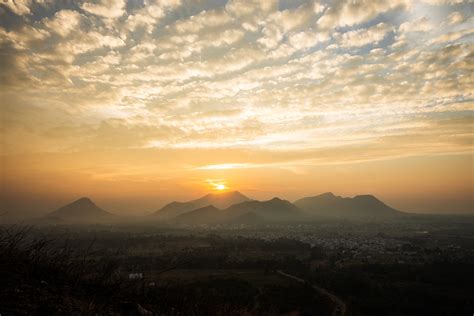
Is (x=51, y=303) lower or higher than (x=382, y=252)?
higher

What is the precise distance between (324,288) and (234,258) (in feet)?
115

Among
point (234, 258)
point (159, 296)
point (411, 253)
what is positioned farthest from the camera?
point (411, 253)

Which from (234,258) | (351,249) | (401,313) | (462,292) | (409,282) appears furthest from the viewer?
(351,249)

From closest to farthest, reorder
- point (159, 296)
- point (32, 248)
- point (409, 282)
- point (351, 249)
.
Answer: point (32, 248), point (159, 296), point (409, 282), point (351, 249)

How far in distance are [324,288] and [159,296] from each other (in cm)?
5428

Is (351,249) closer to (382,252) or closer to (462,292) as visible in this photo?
(382,252)

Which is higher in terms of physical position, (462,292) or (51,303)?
(51,303)

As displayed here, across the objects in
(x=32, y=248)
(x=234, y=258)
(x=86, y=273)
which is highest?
(x=32, y=248)

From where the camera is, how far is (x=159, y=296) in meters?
7.43

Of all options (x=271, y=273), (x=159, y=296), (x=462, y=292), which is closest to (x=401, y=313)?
(x=462, y=292)

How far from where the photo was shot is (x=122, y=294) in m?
6.81

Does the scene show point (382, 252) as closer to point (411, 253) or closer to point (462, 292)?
point (411, 253)

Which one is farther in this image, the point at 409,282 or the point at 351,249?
the point at 351,249

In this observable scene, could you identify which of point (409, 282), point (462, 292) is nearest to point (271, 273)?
point (409, 282)
